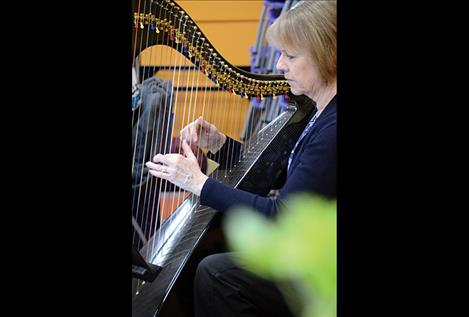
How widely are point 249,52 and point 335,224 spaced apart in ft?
1.69

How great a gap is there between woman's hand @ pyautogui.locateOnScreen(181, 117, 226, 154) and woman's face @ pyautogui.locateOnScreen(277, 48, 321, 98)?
0.16m

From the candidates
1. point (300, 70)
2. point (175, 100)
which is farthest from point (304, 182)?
point (175, 100)

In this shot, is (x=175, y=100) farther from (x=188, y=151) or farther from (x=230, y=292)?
(x=230, y=292)

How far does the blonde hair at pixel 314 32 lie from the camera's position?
0.83 meters

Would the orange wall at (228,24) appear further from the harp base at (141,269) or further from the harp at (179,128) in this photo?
the harp base at (141,269)

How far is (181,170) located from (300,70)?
0.25 m

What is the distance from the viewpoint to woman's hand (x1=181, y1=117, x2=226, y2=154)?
945 millimetres

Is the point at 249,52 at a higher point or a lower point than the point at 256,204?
higher

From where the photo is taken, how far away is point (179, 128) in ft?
3.12
